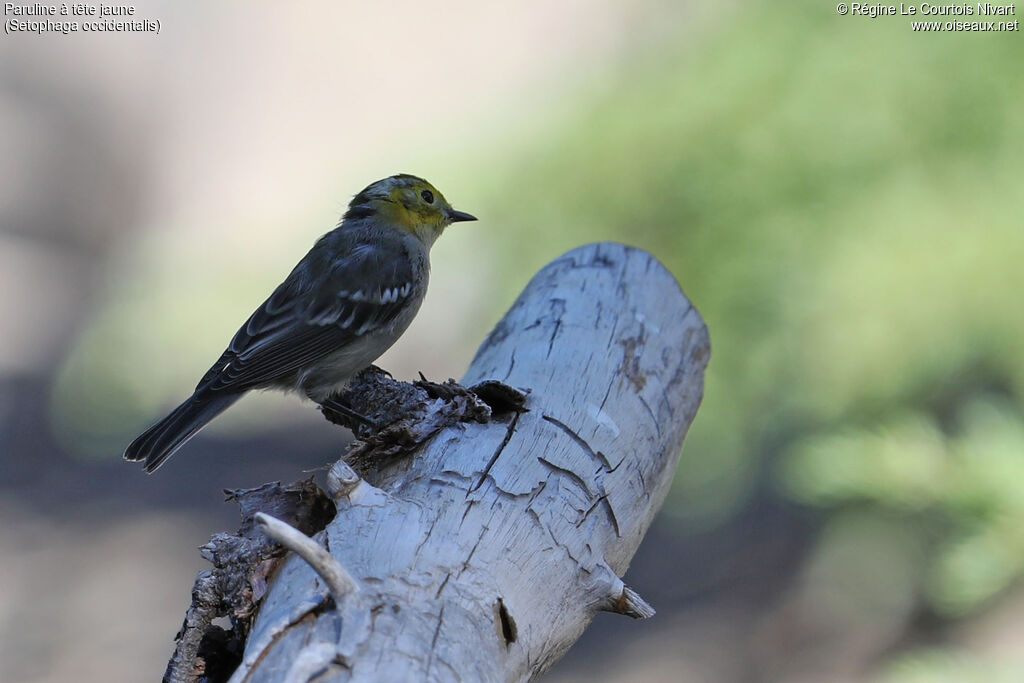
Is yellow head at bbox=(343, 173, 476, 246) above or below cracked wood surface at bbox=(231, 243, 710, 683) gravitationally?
above

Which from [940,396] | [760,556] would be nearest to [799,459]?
[940,396]

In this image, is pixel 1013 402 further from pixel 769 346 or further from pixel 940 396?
pixel 769 346

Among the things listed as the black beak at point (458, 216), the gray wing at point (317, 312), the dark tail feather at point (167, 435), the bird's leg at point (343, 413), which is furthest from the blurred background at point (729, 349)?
the dark tail feather at point (167, 435)

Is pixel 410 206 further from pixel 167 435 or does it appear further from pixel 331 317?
pixel 167 435

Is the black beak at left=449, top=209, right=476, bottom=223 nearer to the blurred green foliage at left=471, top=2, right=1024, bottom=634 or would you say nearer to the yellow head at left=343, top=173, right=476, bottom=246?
the yellow head at left=343, top=173, right=476, bottom=246

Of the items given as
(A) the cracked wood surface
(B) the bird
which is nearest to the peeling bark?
(A) the cracked wood surface

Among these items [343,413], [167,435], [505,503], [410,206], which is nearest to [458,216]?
[410,206]

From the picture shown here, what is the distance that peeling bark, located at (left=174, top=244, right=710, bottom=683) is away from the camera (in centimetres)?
169

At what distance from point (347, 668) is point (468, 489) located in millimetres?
666

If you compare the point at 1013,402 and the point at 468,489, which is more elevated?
the point at 1013,402

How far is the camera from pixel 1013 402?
12.3 feet

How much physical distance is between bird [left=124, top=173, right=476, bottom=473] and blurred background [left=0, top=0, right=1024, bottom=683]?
1.86 feet

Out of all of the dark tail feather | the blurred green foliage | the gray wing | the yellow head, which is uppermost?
the blurred green foliage

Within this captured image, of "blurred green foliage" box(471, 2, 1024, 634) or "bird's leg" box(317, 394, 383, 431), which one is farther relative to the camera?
"blurred green foliage" box(471, 2, 1024, 634)
